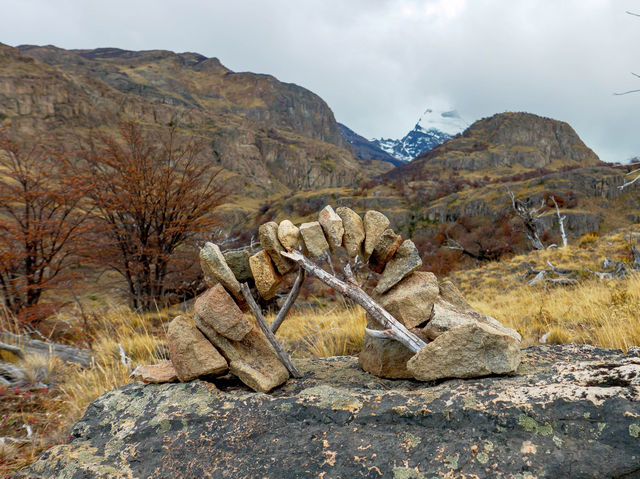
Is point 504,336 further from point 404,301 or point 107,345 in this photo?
point 107,345

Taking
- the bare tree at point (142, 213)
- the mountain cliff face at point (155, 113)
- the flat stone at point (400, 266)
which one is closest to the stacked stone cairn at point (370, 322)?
the flat stone at point (400, 266)

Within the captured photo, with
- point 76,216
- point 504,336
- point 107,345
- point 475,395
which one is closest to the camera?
point 475,395

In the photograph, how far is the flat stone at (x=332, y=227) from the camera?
2.39 metres

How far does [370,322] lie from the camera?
9.12ft

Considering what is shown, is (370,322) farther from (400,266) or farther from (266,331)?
(266,331)

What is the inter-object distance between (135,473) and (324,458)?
38.5 inches

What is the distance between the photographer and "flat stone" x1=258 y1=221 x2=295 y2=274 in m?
2.38

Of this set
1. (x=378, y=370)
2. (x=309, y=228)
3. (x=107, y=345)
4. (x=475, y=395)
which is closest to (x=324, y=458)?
(x=475, y=395)

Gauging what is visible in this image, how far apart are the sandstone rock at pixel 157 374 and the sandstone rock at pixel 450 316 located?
1.98 m

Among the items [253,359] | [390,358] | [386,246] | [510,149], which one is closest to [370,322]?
[390,358]

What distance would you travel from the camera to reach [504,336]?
1.93m

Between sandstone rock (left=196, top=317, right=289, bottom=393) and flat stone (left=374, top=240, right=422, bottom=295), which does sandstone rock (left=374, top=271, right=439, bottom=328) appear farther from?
sandstone rock (left=196, top=317, right=289, bottom=393)

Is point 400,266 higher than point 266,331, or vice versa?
point 400,266

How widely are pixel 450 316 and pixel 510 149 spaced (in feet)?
474
